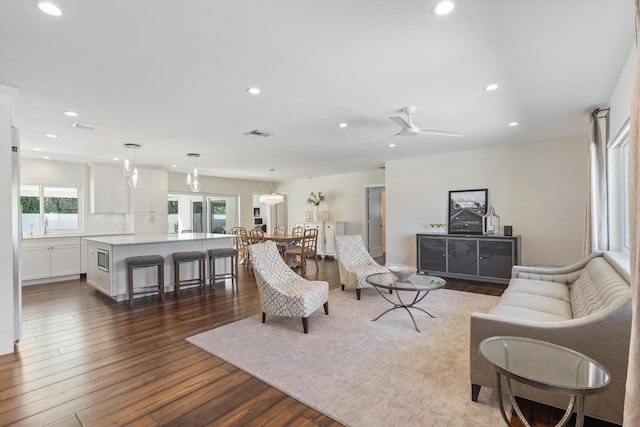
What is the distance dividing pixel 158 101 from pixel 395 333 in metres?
3.52

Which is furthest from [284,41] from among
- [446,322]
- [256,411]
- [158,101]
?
[446,322]

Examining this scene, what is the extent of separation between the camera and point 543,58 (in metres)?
2.47

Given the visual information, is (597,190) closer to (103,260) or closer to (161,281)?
(161,281)

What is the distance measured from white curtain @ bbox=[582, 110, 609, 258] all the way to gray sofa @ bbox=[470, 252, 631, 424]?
560 millimetres

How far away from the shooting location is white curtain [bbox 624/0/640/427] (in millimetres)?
1090

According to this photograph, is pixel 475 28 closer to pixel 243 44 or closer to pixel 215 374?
pixel 243 44

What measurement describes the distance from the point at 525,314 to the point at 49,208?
8.42 meters

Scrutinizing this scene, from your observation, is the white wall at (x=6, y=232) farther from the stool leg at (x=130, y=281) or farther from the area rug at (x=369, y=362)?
the area rug at (x=369, y=362)

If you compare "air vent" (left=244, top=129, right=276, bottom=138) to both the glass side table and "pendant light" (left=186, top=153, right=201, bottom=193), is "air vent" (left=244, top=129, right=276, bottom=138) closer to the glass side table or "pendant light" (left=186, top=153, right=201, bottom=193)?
"pendant light" (left=186, top=153, right=201, bottom=193)

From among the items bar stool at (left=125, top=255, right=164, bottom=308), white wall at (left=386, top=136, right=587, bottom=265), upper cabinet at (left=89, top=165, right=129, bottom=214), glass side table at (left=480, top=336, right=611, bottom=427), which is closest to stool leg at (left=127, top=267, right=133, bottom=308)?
bar stool at (left=125, top=255, right=164, bottom=308)

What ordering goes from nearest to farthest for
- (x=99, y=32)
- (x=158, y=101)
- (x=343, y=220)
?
(x=99, y=32)
(x=158, y=101)
(x=343, y=220)

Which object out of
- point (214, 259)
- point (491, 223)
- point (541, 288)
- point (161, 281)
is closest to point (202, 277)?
point (214, 259)

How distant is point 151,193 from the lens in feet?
24.6

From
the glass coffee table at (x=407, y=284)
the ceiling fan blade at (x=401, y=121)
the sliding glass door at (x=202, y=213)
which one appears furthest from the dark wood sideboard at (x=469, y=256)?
the sliding glass door at (x=202, y=213)
